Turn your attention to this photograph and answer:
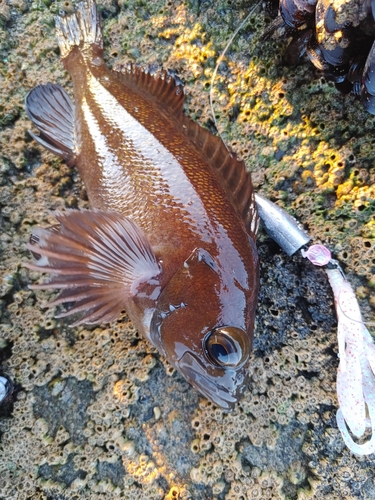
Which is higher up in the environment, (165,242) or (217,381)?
(165,242)

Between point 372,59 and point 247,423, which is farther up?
point 372,59

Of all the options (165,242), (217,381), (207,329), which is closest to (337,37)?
(165,242)

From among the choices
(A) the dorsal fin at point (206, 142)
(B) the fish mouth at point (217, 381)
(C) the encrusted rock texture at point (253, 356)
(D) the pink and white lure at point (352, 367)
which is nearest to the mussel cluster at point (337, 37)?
(C) the encrusted rock texture at point (253, 356)

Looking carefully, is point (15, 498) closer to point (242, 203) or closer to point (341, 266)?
point (242, 203)

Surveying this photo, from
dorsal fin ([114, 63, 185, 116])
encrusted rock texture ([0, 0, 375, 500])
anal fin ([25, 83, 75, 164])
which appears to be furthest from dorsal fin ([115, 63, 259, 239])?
anal fin ([25, 83, 75, 164])

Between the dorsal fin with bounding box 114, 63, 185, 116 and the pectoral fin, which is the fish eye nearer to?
the pectoral fin

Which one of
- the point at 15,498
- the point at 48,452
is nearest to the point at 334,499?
the point at 48,452

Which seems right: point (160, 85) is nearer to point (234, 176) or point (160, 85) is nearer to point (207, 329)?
point (234, 176)
